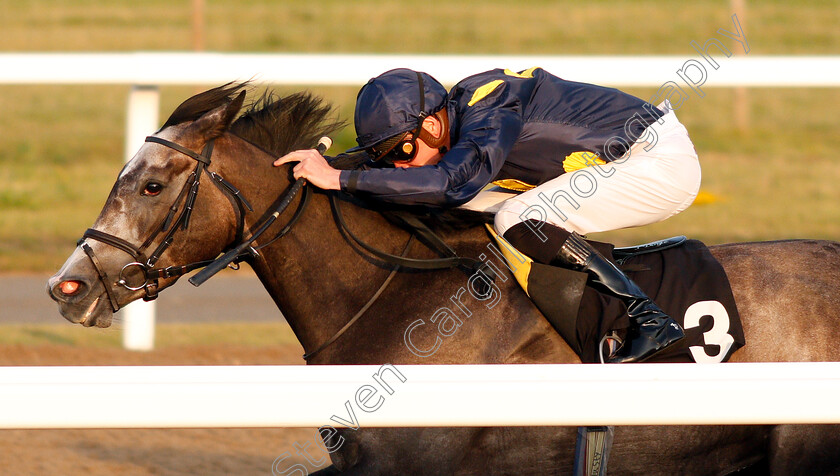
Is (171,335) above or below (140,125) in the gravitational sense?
below

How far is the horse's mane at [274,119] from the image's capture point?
3.09m

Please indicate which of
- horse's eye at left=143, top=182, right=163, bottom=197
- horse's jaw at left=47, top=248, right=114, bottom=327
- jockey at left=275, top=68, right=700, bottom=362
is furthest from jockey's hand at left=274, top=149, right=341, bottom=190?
horse's jaw at left=47, top=248, right=114, bottom=327

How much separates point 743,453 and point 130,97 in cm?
369

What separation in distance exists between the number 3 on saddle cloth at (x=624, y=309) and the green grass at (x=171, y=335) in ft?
11.0

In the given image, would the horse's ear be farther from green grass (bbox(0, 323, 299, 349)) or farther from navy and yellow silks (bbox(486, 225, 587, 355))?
green grass (bbox(0, 323, 299, 349))

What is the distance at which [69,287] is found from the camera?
2.85 m

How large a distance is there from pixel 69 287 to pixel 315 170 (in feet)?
2.48

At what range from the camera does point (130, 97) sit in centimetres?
541

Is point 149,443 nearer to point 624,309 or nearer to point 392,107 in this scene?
point 392,107

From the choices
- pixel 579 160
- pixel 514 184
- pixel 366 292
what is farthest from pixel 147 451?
pixel 579 160

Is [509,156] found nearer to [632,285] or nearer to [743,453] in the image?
[632,285]

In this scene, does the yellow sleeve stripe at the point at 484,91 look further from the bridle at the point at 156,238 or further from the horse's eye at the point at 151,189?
the horse's eye at the point at 151,189

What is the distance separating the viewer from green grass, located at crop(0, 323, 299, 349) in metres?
6.00

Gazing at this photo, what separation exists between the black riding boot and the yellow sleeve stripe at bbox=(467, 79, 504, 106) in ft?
1.63
